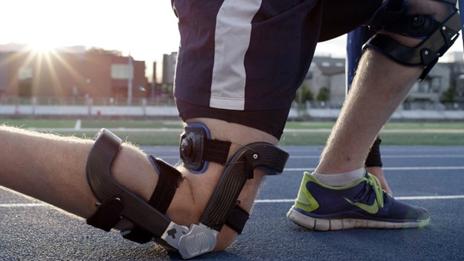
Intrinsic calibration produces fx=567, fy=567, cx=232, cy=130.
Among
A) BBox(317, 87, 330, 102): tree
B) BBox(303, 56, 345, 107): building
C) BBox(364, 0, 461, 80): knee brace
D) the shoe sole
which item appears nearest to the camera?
BBox(364, 0, 461, 80): knee brace

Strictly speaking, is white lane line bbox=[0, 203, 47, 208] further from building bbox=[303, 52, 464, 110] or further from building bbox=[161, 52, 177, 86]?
building bbox=[303, 52, 464, 110]

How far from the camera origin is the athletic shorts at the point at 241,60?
1.46 metres

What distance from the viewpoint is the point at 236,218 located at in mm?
1526

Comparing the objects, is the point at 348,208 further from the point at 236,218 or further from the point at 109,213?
the point at 109,213

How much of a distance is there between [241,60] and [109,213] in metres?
0.51

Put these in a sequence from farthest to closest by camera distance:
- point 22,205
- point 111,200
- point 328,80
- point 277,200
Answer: point 328,80
point 277,200
point 22,205
point 111,200

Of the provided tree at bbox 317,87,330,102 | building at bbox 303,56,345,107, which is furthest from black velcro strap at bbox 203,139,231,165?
tree at bbox 317,87,330,102

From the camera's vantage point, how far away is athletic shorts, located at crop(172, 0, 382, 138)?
1.46 metres

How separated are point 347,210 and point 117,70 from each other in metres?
49.8

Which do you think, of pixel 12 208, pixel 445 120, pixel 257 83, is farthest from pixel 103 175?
pixel 445 120

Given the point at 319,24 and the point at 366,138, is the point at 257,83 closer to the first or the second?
the point at 319,24

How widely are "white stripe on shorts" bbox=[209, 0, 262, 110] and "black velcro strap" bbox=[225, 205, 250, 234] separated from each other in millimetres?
280

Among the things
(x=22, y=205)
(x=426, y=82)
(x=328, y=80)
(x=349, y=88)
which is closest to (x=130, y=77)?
(x=328, y=80)

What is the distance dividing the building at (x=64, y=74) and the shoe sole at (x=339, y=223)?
46.7m
